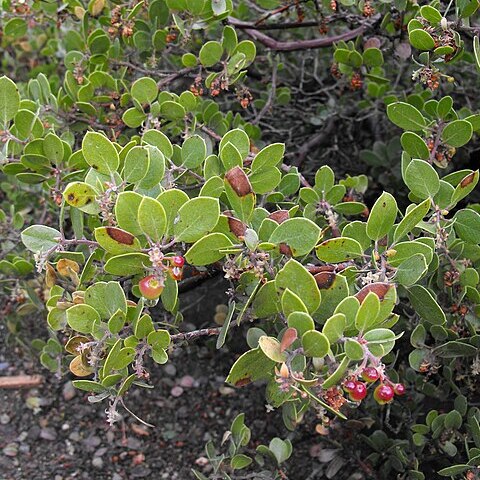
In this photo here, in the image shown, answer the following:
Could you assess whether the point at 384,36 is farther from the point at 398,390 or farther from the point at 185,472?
the point at 185,472

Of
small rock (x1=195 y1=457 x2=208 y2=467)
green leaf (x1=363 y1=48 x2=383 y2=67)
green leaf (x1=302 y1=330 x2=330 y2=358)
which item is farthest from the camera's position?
small rock (x1=195 y1=457 x2=208 y2=467)

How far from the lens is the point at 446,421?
66.9 inches

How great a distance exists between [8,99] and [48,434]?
47.9 inches

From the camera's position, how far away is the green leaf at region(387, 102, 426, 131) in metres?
1.65

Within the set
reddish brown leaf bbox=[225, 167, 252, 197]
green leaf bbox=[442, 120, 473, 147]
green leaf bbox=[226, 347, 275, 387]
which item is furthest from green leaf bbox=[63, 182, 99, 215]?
green leaf bbox=[442, 120, 473, 147]

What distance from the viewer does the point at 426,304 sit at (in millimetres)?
1403

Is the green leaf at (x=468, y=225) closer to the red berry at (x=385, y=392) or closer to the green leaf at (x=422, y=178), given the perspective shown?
the green leaf at (x=422, y=178)

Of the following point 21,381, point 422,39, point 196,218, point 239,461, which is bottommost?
point 21,381

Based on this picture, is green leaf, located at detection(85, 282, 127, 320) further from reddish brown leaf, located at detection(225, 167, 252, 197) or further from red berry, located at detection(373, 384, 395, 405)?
red berry, located at detection(373, 384, 395, 405)

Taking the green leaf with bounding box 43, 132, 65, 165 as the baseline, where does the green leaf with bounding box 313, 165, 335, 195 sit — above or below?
below

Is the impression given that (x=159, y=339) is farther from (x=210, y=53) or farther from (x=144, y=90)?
(x=210, y=53)

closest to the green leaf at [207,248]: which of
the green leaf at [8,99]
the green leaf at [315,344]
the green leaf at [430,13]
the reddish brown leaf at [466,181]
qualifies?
the green leaf at [315,344]

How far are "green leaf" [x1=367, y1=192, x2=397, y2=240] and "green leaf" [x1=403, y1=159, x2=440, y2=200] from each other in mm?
135

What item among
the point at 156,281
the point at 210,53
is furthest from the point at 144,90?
the point at 156,281
